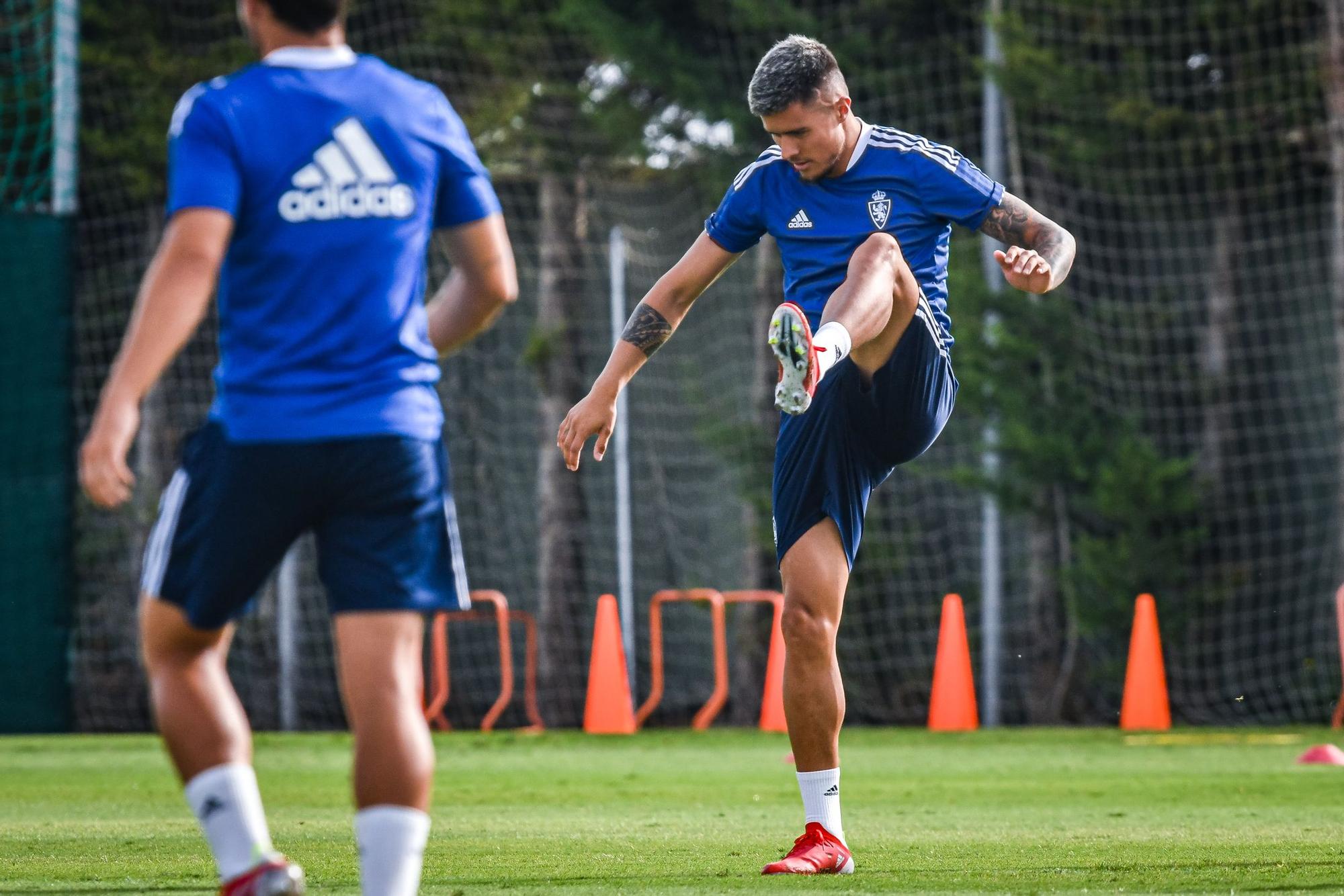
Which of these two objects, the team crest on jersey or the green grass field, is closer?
the green grass field

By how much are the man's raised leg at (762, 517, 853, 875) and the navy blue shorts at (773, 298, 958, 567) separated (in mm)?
76

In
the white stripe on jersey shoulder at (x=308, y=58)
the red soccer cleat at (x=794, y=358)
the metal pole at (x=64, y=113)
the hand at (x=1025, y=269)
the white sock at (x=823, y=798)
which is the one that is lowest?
the white sock at (x=823, y=798)

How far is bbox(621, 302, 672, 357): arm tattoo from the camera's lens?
16.5 ft

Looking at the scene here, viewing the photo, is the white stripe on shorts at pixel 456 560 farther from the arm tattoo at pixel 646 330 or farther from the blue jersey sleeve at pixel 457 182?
the arm tattoo at pixel 646 330

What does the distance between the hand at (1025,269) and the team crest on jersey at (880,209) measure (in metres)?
0.43

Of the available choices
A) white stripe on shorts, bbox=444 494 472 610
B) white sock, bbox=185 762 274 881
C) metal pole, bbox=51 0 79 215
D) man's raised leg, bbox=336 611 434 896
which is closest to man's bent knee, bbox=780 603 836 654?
white stripe on shorts, bbox=444 494 472 610

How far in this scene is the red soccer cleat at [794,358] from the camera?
4.45 metres

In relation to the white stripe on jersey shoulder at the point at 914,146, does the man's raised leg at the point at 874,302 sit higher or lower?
lower

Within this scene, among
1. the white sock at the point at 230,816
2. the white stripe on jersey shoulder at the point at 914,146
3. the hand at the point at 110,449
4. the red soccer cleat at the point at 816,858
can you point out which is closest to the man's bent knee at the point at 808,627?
the red soccer cleat at the point at 816,858

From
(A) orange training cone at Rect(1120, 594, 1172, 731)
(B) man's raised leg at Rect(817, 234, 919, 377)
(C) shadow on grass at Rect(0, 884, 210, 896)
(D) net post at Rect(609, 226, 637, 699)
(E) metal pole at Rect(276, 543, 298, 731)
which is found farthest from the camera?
(D) net post at Rect(609, 226, 637, 699)

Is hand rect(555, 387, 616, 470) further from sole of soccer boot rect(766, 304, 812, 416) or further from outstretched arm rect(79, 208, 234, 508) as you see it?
outstretched arm rect(79, 208, 234, 508)

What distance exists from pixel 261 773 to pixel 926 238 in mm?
5121

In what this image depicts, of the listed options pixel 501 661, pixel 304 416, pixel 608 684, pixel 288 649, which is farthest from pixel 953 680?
pixel 304 416

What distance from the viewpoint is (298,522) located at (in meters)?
3.12
